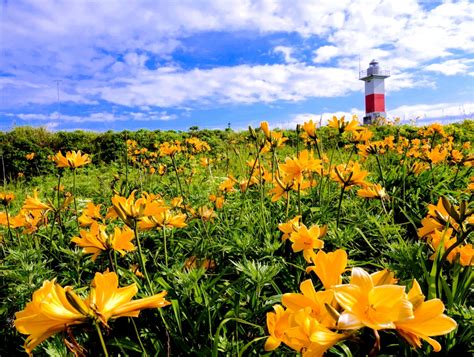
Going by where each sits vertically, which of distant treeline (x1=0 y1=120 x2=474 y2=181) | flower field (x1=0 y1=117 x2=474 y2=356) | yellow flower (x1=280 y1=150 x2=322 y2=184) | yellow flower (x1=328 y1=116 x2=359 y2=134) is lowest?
flower field (x1=0 y1=117 x2=474 y2=356)

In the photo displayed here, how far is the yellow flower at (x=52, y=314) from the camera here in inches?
26.2

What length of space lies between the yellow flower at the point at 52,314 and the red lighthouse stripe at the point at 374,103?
41396mm

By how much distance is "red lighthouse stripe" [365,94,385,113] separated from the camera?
129ft

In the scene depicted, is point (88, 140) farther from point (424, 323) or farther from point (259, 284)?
point (424, 323)

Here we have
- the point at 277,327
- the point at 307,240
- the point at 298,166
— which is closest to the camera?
the point at 277,327

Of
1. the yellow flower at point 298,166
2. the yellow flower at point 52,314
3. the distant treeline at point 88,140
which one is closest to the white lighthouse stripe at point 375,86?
the distant treeline at point 88,140

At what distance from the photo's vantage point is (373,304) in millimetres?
558

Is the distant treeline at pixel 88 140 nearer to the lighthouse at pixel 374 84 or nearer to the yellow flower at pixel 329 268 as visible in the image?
the yellow flower at pixel 329 268


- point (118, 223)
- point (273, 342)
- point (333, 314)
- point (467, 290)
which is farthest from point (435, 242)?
point (118, 223)

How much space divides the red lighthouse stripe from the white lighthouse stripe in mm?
843

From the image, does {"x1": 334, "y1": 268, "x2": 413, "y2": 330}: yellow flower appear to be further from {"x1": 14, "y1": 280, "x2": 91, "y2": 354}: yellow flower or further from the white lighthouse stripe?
the white lighthouse stripe

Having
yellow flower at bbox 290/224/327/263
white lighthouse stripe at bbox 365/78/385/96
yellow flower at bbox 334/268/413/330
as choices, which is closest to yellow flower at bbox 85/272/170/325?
yellow flower at bbox 334/268/413/330

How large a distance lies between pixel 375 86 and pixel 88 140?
39300 mm

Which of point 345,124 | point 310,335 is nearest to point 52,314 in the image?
point 310,335
